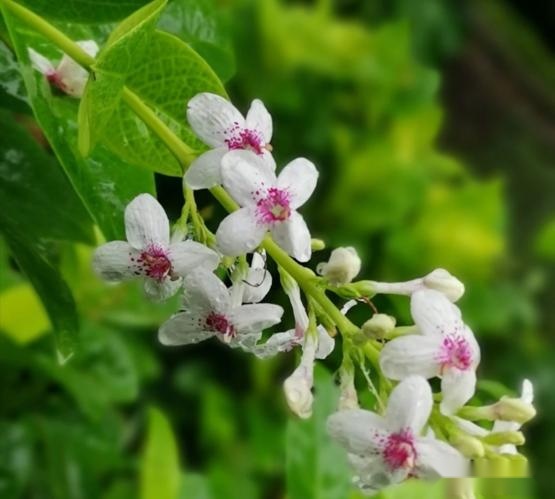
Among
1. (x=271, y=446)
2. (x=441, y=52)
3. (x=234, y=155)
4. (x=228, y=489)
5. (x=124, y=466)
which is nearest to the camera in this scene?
(x=234, y=155)

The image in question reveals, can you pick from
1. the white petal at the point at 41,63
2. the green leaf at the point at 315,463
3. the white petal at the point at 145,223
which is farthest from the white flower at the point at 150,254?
the green leaf at the point at 315,463

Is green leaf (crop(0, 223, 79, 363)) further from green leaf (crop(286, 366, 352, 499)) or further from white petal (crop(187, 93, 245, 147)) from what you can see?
green leaf (crop(286, 366, 352, 499))

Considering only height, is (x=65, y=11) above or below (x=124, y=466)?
above

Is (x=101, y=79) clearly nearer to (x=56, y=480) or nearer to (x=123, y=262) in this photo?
(x=123, y=262)

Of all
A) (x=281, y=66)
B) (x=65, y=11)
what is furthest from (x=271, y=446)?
(x=65, y=11)

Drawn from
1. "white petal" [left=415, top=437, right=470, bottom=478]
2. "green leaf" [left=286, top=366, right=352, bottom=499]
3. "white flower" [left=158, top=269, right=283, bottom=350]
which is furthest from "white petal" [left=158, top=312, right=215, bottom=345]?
"green leaf" [left=286, top=366, right=352, bottom=499]

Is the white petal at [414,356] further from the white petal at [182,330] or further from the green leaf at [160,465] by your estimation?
the green leaf at [160,465]

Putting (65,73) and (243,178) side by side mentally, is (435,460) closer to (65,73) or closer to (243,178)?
(243,178)

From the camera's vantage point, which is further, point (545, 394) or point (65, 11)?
point (545, 394)
